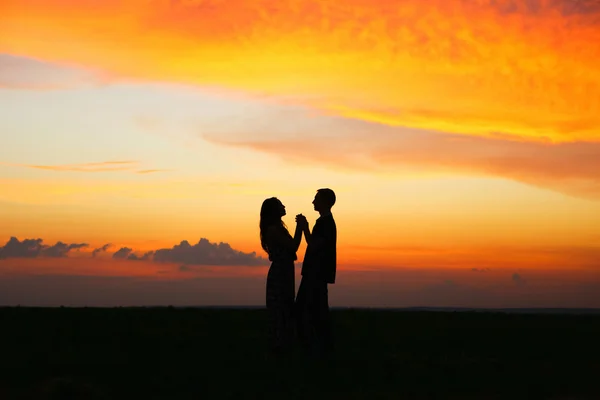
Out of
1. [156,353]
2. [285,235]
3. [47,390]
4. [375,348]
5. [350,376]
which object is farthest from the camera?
[375,348]

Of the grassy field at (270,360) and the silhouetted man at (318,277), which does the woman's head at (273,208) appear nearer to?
the silhouetted man at (318,277)

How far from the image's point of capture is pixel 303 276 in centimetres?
1727

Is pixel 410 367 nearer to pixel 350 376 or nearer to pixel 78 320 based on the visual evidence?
pixel 350 376

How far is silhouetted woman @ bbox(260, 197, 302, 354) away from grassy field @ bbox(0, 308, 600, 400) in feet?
1.95

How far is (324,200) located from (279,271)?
2.08 meters

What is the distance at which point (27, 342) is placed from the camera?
1931 cm

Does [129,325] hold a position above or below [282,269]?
below

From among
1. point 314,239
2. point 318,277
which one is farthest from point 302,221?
point 318,277

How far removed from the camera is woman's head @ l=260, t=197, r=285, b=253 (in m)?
16.8

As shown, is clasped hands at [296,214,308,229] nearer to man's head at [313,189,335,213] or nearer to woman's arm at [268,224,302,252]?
woman's arm at [268,224,302,252]

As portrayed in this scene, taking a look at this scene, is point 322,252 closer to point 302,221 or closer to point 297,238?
point 297,238

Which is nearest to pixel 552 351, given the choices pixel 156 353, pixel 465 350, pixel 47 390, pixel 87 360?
pixel 465 350

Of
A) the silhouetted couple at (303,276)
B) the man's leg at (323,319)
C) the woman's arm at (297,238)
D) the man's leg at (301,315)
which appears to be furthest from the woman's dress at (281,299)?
the man's leg at (323,319)

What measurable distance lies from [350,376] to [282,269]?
2.96 metres
